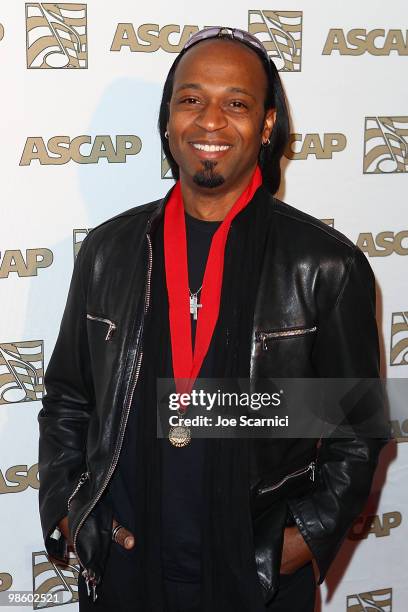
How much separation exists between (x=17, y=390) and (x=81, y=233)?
54cm

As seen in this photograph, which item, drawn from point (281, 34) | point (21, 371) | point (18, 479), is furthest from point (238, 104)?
point (18, 479)

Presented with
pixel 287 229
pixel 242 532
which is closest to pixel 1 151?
pixel 287 229

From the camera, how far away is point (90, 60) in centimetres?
252

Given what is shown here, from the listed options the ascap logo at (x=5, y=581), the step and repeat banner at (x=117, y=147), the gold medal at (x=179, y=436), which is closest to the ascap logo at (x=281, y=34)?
the step and repeat banner at (x=117, y=147)

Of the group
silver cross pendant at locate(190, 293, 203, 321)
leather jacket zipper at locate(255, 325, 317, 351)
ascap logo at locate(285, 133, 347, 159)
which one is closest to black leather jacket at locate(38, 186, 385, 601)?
leather jacket zipper at locate(255, 325, 317, 351)

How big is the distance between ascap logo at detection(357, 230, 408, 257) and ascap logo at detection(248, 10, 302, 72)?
2.01 feet

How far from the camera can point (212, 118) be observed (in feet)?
6.64

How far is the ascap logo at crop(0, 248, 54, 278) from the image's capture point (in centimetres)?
259

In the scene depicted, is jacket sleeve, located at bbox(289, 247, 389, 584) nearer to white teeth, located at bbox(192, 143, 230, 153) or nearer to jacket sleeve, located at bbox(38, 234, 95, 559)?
white teeth, located at bbox(192, 143, 230, 153)

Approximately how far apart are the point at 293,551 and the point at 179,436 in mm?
410

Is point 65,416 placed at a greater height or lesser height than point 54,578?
greater

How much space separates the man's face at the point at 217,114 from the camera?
204 centimetres

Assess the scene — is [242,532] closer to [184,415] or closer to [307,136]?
[184,415]

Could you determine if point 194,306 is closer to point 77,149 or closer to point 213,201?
point 213,201
